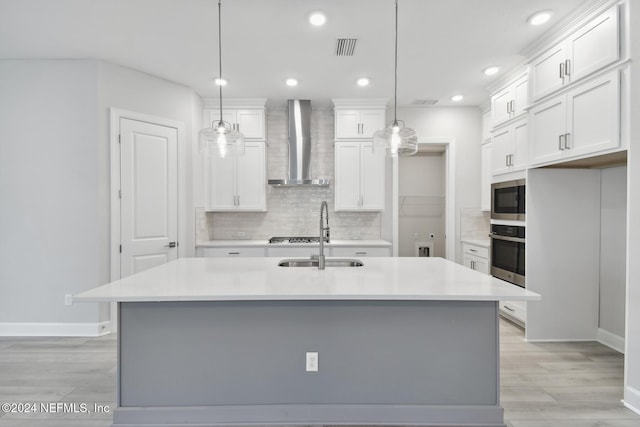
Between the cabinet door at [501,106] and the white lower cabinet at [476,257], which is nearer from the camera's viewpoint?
the cabinet door at [501,106]

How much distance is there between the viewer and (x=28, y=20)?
9.00 feet

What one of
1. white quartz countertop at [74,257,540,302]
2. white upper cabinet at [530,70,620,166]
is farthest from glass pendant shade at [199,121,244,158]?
white upper cabinet at [530,70,620,166]

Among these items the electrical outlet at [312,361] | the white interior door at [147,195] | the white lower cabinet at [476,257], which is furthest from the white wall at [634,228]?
the white interior door at [147,195]

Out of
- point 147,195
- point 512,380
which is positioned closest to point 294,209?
point 147,195

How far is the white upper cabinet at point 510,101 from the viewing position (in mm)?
3463

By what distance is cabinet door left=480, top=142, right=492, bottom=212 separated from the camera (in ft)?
15.0

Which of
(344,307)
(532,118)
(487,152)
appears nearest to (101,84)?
(344,307)

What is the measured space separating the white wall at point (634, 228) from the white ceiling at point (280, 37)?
583mm

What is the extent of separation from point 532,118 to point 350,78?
6.17ft

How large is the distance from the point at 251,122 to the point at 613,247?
13.5ft

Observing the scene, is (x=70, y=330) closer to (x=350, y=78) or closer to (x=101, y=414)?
(x=101, y=414)

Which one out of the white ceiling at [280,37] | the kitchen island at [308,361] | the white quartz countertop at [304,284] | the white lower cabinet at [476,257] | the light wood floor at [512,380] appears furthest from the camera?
the white lower cabinet at [476,257]

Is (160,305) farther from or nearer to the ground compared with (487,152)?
nearer to the ground

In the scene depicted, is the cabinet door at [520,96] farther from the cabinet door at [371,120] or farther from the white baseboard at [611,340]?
the white baseboard at [611,340]
